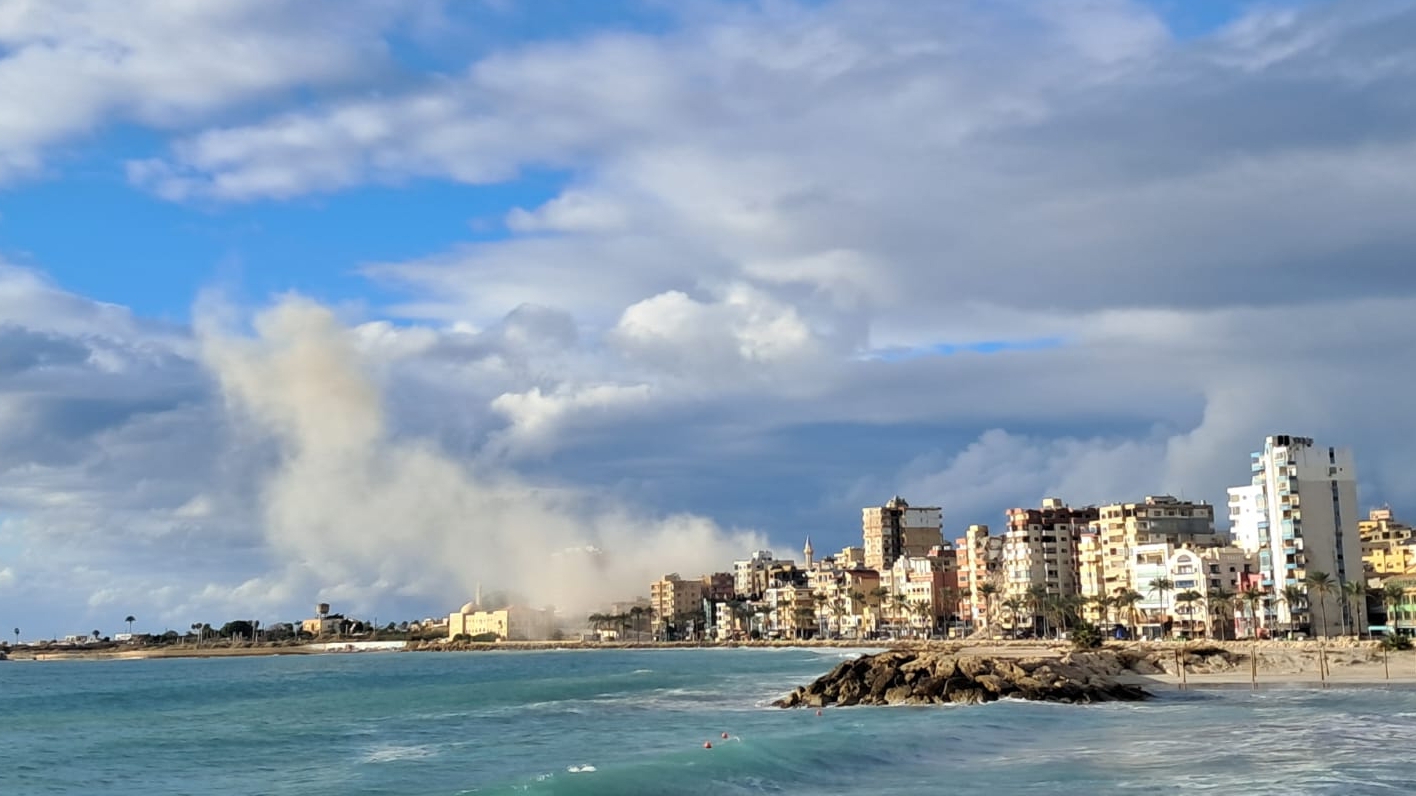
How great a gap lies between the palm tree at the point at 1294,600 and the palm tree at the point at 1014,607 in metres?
41.7

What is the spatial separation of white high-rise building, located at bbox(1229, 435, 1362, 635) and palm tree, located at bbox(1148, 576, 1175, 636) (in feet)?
42.1

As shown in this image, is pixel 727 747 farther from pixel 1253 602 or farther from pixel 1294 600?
pixel 1253 602

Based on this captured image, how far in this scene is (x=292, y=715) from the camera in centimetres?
8488

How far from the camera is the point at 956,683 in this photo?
72688 millimetres

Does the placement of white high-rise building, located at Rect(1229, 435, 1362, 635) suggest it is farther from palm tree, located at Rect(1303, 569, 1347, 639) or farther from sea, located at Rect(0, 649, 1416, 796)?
sea, located at Rect(0, 649, 1416, 796)

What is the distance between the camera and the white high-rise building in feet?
441

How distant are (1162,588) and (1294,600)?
774 inches

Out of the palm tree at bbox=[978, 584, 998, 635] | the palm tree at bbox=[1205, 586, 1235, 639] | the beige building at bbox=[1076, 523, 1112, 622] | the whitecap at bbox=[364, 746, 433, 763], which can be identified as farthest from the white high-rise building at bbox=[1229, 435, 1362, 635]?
the whitecap at bbox=[364, 746, 433, 763]

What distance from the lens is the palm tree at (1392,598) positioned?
132750 mm

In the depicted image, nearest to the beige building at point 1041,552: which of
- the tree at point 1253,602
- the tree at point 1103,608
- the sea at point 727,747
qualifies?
the tree at point 1103,608

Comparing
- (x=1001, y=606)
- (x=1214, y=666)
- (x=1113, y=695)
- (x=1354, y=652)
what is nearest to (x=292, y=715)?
(x=1113, y=695)

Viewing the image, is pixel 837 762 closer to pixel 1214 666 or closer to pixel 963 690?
pixel 963 690

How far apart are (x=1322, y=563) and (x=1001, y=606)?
5372 cm

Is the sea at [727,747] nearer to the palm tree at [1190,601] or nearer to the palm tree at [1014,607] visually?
the palm tree at [1190,601]
